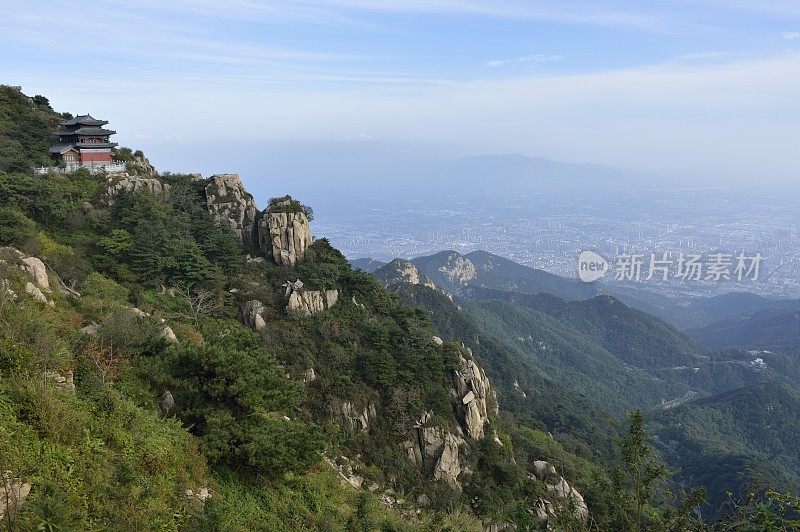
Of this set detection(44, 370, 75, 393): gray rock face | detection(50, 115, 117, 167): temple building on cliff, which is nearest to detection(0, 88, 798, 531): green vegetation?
detection(44, 370, 75, 393): gray rock face

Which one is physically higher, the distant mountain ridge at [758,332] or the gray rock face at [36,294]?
the gray rock face at [36,294]

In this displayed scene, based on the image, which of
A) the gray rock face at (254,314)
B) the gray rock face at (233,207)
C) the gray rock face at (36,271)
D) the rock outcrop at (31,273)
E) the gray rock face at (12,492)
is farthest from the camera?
the gray rock face at (233,207)

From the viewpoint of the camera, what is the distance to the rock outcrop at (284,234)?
22688 mm

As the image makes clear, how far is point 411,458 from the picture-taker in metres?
18.3

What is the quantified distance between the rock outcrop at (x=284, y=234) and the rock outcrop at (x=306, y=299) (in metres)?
1.79

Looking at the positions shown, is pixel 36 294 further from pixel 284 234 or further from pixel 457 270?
pixel 457 270

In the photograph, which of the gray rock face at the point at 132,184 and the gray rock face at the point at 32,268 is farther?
the gray rock face at the point at 132,184

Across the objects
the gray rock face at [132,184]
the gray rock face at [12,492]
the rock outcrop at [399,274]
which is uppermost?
the gray rock face at [132,184]

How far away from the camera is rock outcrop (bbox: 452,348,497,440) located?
781 inches

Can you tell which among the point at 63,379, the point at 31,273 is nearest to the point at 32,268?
the point at 31,273

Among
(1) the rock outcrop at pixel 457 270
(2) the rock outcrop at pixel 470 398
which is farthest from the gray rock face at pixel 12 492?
(1) the rock outcrop at pixel 457 270

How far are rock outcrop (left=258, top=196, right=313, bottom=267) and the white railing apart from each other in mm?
8223

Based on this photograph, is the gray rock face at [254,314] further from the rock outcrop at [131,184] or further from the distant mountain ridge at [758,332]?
the distant mountain ridge at [758,332]

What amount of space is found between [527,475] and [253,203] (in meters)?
17.3
